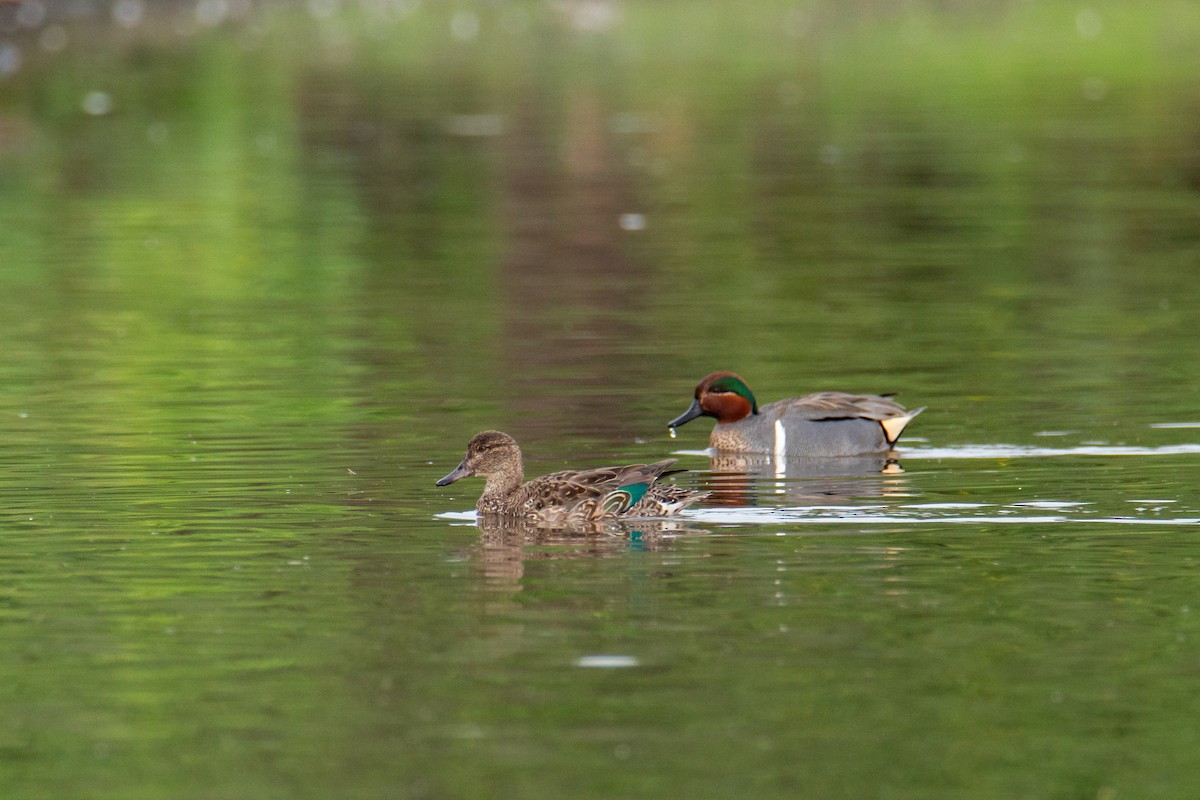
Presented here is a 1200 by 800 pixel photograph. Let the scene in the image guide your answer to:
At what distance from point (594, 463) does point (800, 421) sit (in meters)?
1.44

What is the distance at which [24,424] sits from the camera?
54.3 feet

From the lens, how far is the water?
873 centimetres

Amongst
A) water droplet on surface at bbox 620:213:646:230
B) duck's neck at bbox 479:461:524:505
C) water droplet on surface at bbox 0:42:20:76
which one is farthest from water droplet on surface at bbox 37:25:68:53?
duck's neck at bbox 479:461:524:505

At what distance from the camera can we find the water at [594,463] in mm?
8727

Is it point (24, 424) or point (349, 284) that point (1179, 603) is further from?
point (349, 284)

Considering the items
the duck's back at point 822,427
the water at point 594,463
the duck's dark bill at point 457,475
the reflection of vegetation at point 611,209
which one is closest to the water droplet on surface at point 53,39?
the reflection of vegetation at point 611,209

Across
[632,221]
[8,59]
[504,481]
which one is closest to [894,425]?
[504,481]

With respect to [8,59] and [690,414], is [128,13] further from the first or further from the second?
[690,414]

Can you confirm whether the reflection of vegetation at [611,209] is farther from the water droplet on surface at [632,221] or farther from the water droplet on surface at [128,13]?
the water droplet on surface at [128,13]

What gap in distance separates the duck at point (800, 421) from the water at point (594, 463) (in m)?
0.21

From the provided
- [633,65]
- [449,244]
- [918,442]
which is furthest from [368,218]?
[633,65]

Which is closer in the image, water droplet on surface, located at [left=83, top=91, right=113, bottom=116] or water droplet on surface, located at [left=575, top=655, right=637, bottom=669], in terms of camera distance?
water droplet on surface, located at [left=575, top=655, right=637, bottom=669]

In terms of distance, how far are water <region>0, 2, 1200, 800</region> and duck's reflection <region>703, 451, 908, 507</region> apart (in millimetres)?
48

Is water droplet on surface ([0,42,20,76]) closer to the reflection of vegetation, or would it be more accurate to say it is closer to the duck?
the reflection of vegetation
